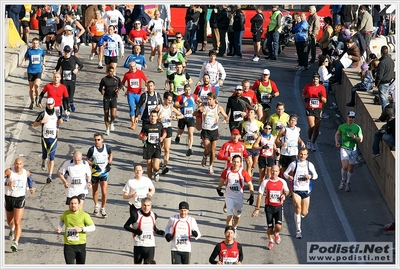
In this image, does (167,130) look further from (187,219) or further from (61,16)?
(61,16)

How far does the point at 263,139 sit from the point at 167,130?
7.47 ft

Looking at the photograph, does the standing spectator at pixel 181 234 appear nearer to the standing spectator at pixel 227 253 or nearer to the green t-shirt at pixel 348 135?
the standing spectator at pixel 227 253

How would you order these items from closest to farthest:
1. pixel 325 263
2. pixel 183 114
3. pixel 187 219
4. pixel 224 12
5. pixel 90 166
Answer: pixel 187 219 < pixel 325 263 < pixel 90 166 < pixel 183 114 < pixel 224 12

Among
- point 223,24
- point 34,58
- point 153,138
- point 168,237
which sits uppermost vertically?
point 34,58

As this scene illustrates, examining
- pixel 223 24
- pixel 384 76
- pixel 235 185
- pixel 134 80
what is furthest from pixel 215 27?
A: pixel 235 185

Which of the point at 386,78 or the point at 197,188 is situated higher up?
the point at 386,78

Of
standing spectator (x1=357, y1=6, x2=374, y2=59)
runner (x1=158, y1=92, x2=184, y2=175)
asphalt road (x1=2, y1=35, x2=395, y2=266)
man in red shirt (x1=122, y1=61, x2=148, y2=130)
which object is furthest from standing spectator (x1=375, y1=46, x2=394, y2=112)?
standing spectator (x1=357, y1=6, x2=374, y2=59)

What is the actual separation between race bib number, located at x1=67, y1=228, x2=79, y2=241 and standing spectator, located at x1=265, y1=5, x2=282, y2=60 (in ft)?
53.2

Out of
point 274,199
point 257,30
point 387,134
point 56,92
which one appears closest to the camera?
point 274,199

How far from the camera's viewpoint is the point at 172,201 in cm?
2152

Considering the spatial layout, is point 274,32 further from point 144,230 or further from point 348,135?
point 144,230

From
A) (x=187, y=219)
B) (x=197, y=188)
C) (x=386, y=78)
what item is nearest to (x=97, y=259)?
(x=187, y=219)

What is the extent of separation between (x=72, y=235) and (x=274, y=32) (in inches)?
639

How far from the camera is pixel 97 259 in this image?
18.8m
